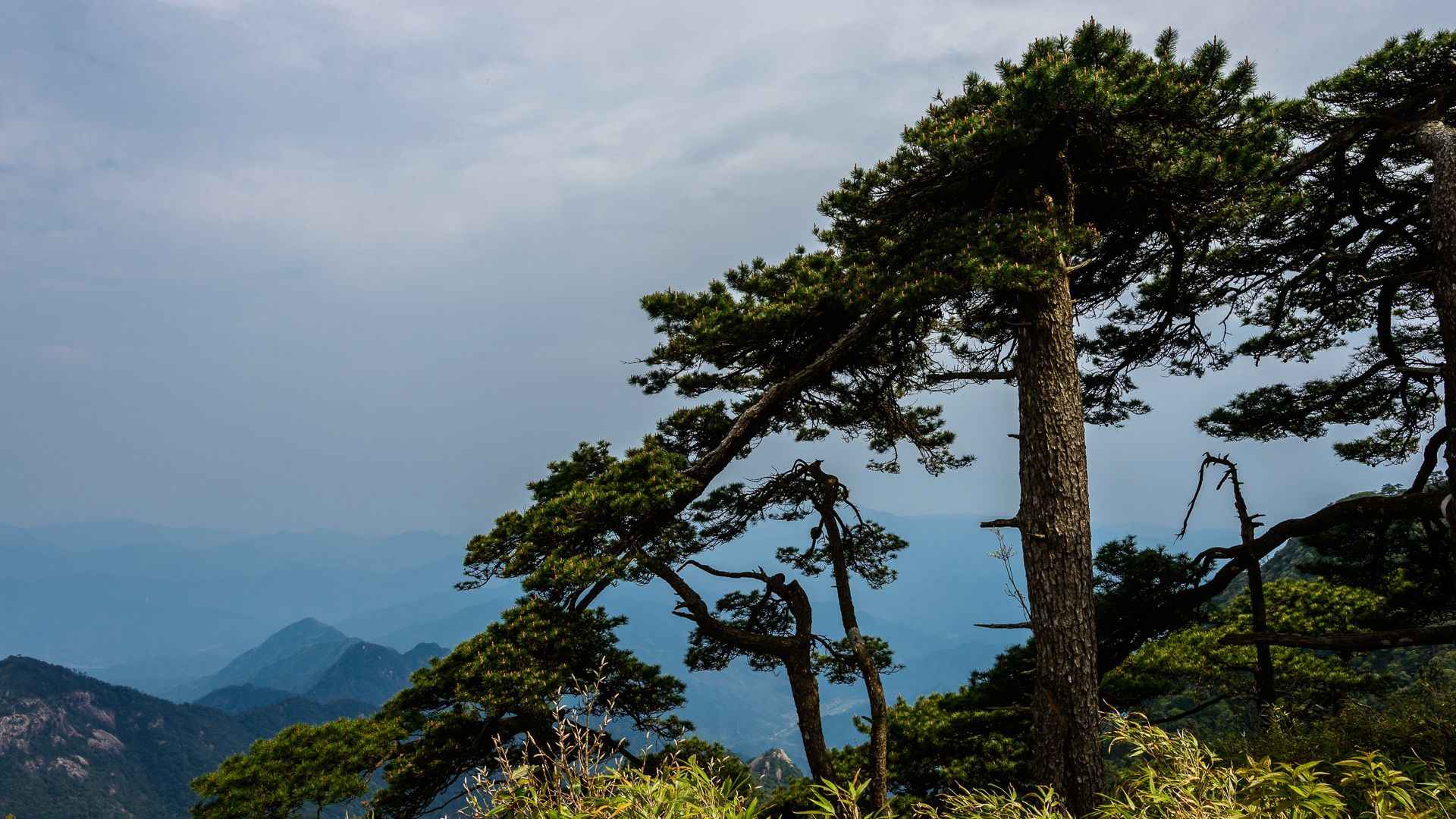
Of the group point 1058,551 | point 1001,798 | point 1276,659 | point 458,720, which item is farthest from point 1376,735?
point 458,720

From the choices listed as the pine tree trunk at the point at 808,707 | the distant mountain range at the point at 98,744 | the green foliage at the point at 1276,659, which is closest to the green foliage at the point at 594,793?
the pine tree trunk at the point at 808,707

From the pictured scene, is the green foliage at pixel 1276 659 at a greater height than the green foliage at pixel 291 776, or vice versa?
the green foliage at pixel 1276 659

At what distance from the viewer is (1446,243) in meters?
6.57

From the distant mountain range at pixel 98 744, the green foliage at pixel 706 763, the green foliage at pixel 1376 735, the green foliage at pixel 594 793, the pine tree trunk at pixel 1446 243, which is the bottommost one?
the distant mountain range at pixel 98 744

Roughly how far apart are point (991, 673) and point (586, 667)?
7280mm

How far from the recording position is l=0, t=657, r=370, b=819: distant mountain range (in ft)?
335

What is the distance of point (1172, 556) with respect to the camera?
928 cm

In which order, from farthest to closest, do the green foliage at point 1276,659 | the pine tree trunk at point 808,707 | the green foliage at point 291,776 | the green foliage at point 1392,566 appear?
1. the green foliage at point 1276,659
2. the green foliage at point 291,776
3. the pine tree trunk at point 808,707
4. the green foliage at point 1392,566

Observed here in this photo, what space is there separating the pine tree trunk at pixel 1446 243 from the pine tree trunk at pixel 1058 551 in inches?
124

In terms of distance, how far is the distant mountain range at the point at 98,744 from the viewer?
102 meters

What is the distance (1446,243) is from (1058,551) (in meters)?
4.67

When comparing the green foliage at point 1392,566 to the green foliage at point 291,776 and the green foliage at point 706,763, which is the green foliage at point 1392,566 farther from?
the green foliage at point 291,776

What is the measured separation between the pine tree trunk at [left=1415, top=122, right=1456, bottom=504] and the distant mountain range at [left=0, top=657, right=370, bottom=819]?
413 feet

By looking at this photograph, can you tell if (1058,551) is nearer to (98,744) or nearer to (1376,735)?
(1376,735)
